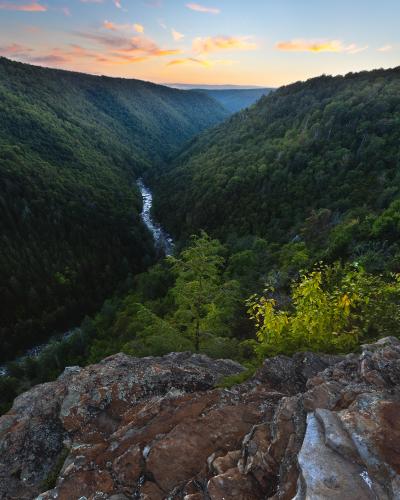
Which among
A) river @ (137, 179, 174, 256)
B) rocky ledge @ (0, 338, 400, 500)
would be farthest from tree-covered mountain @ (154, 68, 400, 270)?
rocky ledge @ (0, 338, 400, 500)

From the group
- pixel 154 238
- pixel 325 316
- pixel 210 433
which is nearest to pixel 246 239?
pixel 154 238

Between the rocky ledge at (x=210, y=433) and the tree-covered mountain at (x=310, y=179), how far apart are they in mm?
21392

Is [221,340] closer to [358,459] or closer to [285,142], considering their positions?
[358,459]

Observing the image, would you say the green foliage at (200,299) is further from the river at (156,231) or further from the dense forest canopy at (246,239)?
the river at (156,231)

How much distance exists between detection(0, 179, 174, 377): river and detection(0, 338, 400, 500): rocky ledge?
65.3m

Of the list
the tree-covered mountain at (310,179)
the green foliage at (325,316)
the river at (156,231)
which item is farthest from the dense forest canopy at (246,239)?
the river at (156,231)

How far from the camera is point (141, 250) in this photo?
109 meters

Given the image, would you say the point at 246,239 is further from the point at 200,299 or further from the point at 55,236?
the point at 55,236

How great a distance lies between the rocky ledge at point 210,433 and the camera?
6.62m

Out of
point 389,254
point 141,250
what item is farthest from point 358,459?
point 141,250

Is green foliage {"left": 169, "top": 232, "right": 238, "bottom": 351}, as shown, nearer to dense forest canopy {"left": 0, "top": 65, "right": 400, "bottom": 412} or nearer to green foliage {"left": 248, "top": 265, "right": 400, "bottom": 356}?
dense forest canopy {"left": 0, "top": 65, "right": 400, "bottom": 412}

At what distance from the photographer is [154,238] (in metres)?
118

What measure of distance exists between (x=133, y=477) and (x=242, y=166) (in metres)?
106

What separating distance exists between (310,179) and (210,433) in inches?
3154
